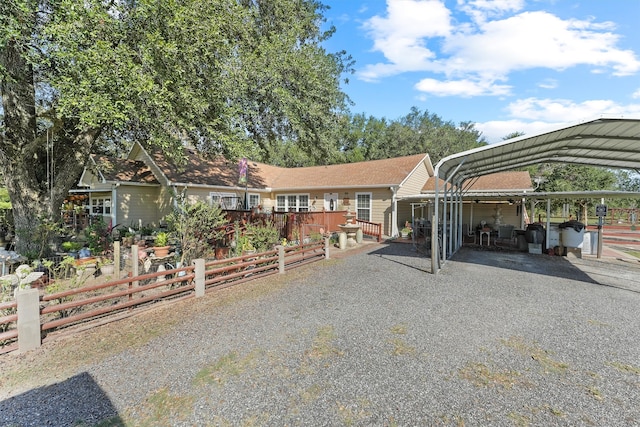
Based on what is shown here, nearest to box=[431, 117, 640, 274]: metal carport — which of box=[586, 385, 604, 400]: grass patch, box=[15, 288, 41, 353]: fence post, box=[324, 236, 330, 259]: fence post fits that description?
box=[324, 236, 330, 259]: fence post

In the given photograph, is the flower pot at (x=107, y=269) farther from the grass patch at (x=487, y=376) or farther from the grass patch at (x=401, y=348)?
the grass patch at (x=487, y=376)

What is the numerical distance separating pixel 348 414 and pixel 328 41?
47.3 feet

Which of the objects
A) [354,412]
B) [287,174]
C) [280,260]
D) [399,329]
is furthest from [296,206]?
[354,412]

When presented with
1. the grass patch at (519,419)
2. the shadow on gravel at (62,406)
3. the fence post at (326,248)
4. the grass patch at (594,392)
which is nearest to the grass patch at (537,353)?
the grass patch at (594,392)

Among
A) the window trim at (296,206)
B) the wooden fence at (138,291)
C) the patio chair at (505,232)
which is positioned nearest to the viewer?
the wooden fence at (138,291)

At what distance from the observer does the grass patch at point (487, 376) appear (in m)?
3.08

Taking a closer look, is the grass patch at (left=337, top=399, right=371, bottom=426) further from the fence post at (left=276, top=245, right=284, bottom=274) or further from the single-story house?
the single-story house

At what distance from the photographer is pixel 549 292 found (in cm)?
620

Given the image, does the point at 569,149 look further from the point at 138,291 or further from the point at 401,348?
the point at 138,291

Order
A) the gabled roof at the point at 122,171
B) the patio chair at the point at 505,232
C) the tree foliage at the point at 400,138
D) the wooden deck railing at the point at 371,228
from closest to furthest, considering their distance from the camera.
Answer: the gabled roof at the point at 122,171
the patio chair at the point at 505,232
the wooden deck railing at the point at 371,228
the tree foliage at the point at 400,138

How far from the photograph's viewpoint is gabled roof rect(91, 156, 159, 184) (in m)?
12.6

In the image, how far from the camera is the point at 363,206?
53.3 ft

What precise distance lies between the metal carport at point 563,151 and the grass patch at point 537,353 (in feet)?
12.3

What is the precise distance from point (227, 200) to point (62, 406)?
42.7 feet
